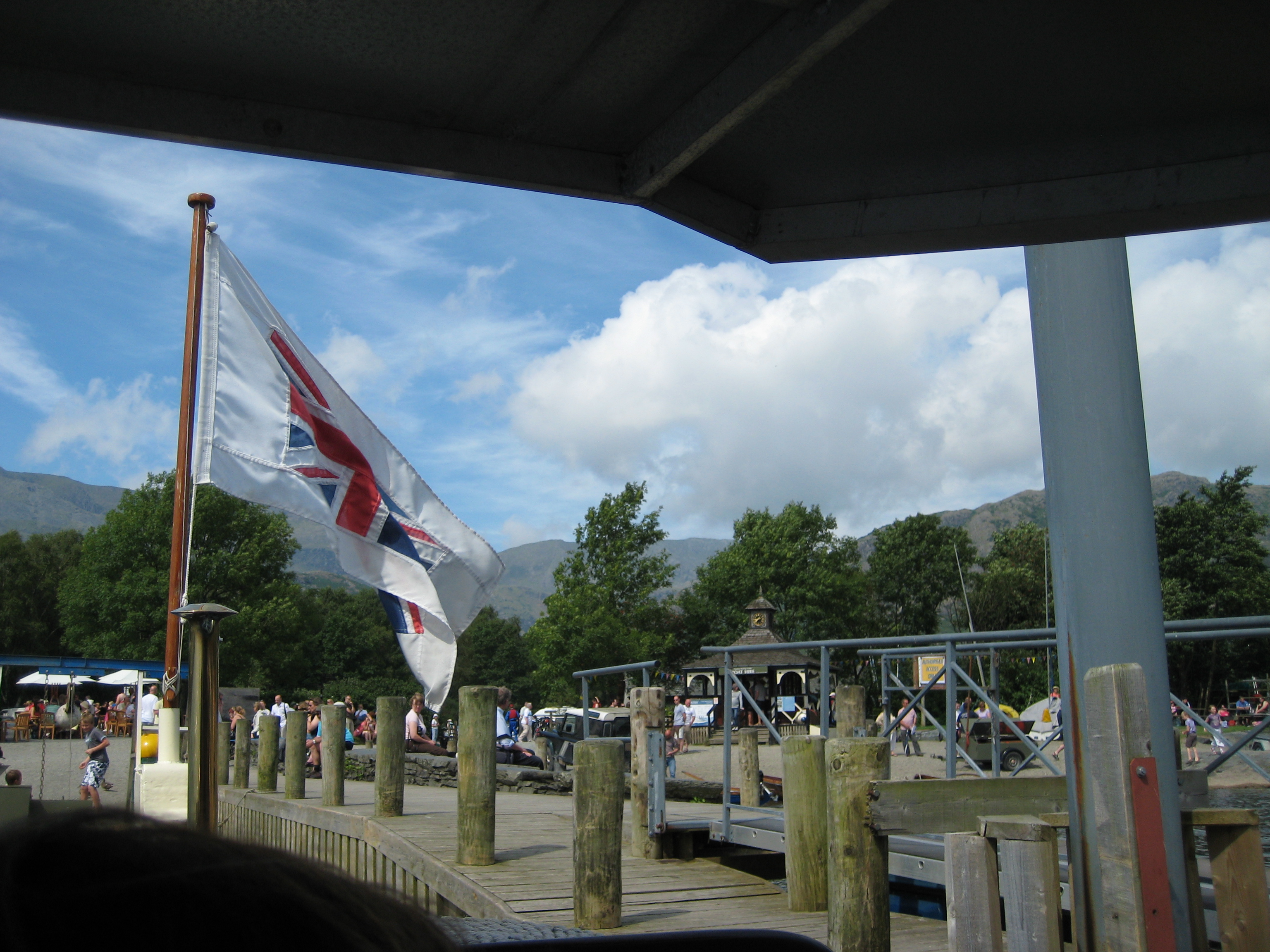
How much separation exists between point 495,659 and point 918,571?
A: 45.4 meters

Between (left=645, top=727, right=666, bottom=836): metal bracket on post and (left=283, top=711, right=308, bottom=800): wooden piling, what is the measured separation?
20.4ft

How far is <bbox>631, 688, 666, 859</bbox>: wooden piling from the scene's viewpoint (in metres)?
9.16

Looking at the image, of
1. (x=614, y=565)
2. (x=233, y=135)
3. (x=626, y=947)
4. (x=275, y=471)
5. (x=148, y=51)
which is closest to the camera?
(x=626, y=947)

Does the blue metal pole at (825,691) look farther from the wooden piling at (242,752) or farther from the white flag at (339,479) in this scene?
the wooden piling at (242,752)

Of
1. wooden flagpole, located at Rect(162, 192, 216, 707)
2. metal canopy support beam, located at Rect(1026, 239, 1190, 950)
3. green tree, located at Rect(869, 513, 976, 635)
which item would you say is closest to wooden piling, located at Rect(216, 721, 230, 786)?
wooden flagpole, located at Rect(162, 192, 216, 707)

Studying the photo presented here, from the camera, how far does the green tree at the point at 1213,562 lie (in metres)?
49.1

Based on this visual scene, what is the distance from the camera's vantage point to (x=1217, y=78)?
8.43 feet

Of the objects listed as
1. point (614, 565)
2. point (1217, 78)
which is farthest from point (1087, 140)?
point (614, 565)

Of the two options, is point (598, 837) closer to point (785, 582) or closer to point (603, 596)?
point (603, 596)

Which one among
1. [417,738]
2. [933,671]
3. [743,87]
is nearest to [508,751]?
[417,738]

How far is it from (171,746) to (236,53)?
1175 centimetres

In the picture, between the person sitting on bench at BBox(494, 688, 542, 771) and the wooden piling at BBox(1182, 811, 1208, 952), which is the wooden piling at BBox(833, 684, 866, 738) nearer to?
the wooden piling at BBox(1182, 811, 1208, 952)

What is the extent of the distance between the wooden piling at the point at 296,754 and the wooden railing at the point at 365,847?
0.18 metres

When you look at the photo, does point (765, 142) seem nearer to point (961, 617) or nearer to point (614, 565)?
point (614, 565)
